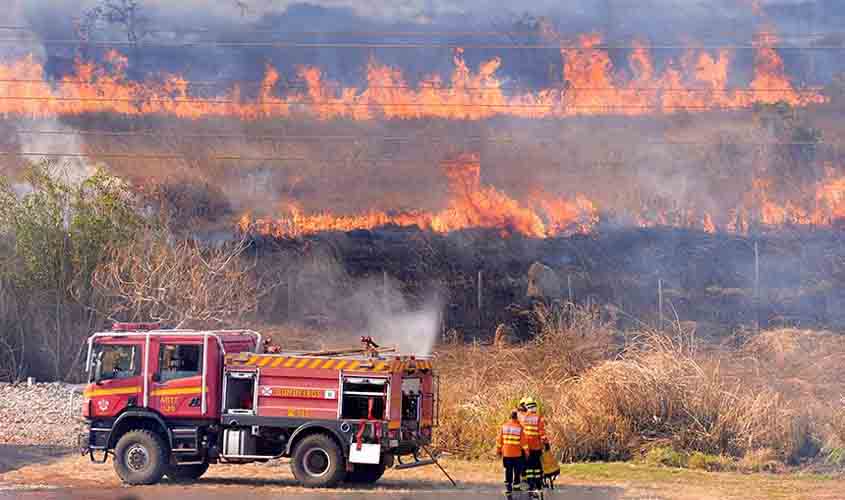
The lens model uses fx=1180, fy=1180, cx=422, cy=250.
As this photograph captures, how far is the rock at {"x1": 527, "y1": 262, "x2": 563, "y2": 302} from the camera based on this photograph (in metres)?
52.1

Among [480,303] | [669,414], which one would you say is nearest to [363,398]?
[669,414]

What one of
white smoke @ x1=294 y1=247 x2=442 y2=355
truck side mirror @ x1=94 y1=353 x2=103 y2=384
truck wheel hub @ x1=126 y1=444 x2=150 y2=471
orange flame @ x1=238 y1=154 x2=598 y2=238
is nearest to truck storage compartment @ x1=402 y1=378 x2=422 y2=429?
truck wheel hub @ x1=126 y1=444 x2=150 y2=471

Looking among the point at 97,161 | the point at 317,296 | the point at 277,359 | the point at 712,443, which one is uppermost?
the point at 97,161

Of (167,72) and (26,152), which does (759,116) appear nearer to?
(167,72)

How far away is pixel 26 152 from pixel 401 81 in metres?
18.0

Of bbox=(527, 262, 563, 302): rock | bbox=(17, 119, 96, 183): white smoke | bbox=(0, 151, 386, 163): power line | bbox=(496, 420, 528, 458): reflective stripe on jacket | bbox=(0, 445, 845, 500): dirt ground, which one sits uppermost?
bbox=(17, 119, 96, 183): white smoke

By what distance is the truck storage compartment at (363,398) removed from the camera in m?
21.0

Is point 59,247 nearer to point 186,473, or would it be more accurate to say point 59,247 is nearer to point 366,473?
point 186,473

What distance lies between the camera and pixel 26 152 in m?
54.4

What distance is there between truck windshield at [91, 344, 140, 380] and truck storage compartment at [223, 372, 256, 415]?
1.79m

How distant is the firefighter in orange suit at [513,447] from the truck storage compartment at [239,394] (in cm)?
535

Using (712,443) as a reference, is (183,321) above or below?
above

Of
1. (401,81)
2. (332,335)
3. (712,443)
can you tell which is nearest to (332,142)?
(401,81)

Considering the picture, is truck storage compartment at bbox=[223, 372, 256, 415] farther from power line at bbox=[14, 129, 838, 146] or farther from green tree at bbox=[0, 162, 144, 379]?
power line at bbox=[14, 129, 838, 146]
